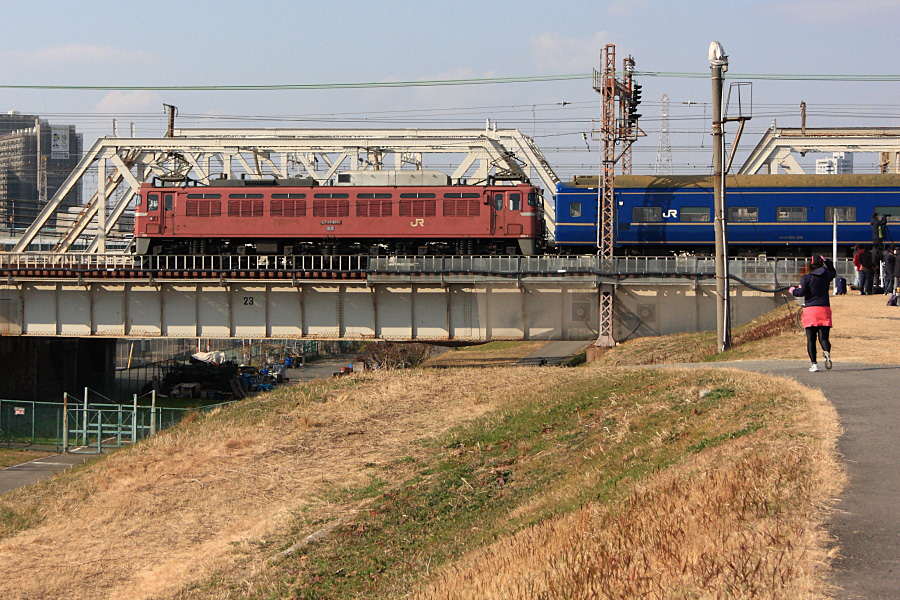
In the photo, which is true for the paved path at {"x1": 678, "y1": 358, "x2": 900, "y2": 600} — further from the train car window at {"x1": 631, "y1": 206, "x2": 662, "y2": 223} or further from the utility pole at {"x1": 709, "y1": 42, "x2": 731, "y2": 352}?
the train car window at {"x1": 631, "y1": 206, "x2": 662, "y2": 223}

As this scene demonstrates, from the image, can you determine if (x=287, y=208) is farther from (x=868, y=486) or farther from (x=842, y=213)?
(x=868, y=486)

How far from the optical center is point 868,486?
8188mm

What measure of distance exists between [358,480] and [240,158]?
128 ft

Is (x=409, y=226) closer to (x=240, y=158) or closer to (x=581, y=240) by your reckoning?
(x=581, y=240)

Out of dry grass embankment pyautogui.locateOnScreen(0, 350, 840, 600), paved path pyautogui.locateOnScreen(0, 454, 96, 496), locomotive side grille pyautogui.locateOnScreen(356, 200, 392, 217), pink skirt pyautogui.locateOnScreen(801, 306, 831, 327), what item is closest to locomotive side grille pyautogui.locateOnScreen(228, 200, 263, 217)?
locomotive side grille pyautogui.locateOnScreen(356, 200, 392, 217)

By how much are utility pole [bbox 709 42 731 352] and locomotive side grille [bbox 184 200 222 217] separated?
2641 centimetres

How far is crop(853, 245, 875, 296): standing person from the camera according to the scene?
2947cm

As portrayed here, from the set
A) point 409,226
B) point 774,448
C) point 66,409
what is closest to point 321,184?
point 409,226

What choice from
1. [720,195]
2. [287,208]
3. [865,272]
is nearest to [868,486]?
[720,195]

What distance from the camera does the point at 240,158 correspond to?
5047 cm

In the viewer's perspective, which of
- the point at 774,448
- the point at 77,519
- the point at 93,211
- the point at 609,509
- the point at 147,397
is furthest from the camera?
the point at 147,397

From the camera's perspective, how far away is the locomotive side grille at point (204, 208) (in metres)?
42.1

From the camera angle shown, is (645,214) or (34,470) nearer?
(34,470)

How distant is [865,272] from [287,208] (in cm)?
2623
